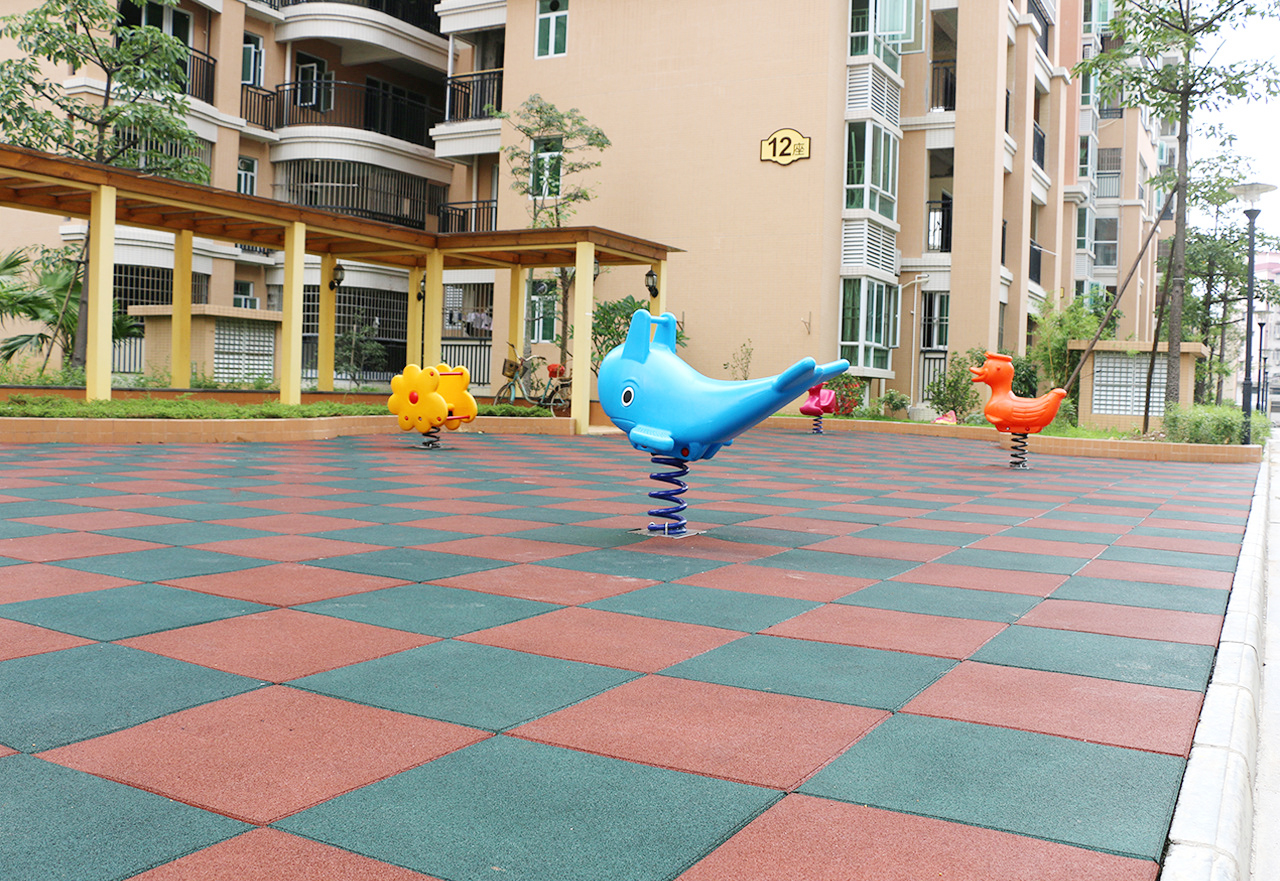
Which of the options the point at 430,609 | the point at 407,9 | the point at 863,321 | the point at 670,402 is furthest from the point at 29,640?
the point at 407,9

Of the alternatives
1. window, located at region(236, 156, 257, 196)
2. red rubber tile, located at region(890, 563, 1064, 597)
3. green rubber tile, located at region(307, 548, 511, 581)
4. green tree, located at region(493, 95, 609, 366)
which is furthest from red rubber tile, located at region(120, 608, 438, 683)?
window, located at region(236, 156, 257, 196)

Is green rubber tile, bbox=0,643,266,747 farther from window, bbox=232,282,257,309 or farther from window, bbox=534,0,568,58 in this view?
window, bbox=232,282,257,309

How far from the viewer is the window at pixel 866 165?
25.9 meters

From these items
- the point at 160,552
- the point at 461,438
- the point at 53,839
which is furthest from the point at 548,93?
the point at 53,839

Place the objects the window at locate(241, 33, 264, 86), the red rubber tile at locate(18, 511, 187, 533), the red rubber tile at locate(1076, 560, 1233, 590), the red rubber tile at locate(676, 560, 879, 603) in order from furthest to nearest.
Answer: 1. the window at locate(241, 33, 264, 86)
2. the red rubber tile at locate(18, 511, 187, 533)
3. the red rubber tile at locate(1076, 560, 1233, 590)
4. the red rubber tile at locate(676, 560, 879, 603)

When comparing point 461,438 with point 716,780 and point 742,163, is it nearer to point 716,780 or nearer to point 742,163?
point 742,163

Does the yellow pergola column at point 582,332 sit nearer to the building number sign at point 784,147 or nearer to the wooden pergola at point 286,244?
the wooden pergola at point 286,244

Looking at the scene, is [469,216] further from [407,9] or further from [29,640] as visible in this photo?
[29,640]

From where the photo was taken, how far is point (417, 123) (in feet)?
112

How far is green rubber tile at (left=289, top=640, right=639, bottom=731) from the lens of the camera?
11.7 feet

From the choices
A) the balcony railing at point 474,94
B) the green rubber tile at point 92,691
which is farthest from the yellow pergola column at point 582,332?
the green rubber tile at point 92,691

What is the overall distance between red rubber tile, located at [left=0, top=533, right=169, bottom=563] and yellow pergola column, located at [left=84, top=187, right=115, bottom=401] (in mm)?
9093

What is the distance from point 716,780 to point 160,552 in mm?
4415

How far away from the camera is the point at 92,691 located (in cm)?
361
